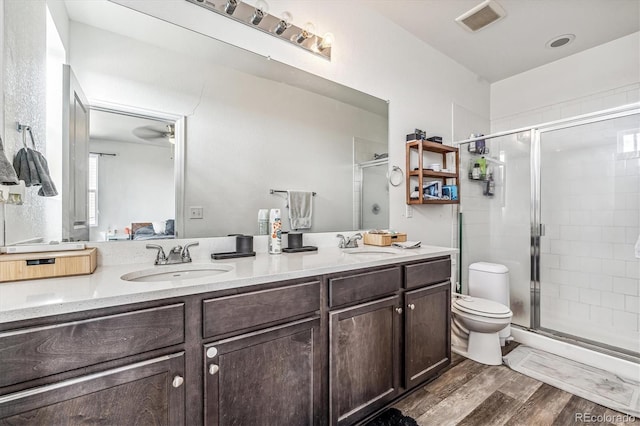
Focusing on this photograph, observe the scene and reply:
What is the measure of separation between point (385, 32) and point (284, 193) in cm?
162

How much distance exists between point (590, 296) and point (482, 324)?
1362 mm

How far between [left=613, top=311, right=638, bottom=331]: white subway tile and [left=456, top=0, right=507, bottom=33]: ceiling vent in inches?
102

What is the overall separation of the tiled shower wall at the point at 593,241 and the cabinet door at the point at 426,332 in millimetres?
1388

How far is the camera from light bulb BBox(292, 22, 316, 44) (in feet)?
5.81

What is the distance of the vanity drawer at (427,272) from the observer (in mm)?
1606

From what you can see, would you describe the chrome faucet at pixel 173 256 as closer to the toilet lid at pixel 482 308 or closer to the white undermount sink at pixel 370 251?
the white undermount sink at pixel 370 251

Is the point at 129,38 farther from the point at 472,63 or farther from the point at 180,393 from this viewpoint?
the point at 472,63

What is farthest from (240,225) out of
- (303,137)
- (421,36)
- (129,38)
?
(421,36)

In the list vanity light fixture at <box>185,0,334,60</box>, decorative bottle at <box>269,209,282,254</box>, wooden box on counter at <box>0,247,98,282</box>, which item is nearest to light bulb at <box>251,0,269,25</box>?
vanity light fixture at <box>185,0,334,60</box>

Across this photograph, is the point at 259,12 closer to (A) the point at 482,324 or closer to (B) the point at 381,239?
(B) the point at 381,239

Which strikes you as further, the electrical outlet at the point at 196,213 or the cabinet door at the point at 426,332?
the cabinet door at the point at 426,332

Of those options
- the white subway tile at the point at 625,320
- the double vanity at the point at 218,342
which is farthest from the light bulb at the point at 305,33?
the white subway tile at the point at 625,320

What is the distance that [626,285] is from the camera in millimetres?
2350

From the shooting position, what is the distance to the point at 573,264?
8.52 feet
